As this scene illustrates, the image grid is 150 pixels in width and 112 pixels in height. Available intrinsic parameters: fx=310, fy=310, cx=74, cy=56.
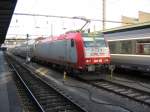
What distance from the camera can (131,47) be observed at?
→ 2000 centimetres

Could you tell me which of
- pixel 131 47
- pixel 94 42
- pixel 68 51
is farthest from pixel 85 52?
pixel 131 47

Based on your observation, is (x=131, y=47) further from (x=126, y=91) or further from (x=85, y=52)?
(x=126, y=91)

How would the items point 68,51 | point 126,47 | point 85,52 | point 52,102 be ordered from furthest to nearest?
point 68,51 < point 126,47 < point 85,52 < point 52,102

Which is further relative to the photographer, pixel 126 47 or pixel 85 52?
pixel 126 47

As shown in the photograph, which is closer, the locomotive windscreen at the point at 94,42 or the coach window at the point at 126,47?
the locomotive windscreen at the point at 94,42

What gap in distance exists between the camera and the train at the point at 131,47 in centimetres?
1830

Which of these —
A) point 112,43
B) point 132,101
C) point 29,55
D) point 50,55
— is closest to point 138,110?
point 132,101

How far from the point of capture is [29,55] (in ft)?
150

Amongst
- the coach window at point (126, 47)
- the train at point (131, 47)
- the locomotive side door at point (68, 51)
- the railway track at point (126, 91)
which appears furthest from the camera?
the locomotive side door at point (68, 51)

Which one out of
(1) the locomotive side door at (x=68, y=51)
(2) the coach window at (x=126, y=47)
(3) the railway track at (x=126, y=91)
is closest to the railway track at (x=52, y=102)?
(3) the railway track at (x=126, y=91)

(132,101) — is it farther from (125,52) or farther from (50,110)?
(125,52)

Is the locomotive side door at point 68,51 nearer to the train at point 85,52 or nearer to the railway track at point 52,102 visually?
the train at point 85,52

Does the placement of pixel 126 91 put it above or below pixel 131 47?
below

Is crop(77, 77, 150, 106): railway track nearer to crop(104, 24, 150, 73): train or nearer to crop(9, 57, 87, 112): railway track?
crop(104, 24, 150, 73): train
